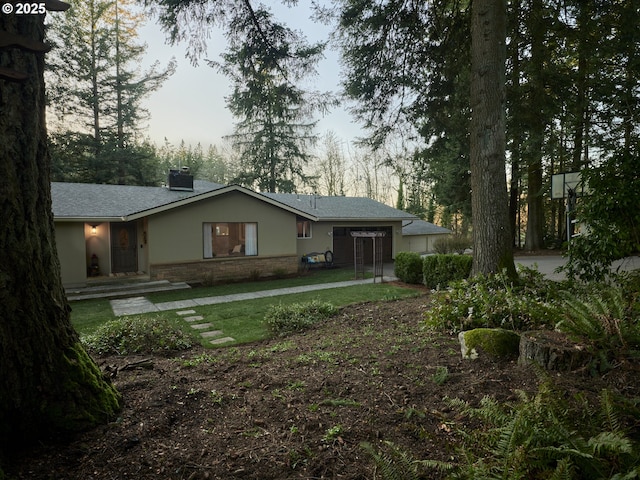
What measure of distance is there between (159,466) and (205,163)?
3550 centimetres

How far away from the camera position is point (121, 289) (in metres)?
9.62

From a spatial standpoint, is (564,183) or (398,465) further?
(564,183)

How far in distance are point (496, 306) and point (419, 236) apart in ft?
55.8

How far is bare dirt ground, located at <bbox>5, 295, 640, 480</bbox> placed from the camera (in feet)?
5.77

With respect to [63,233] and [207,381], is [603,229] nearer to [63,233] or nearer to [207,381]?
[207,381]

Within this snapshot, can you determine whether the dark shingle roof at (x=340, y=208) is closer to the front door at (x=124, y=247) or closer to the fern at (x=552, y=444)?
the front door at (x=124, y=247)

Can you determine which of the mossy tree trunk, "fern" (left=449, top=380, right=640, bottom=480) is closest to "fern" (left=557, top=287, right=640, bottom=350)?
"fern" (left=449, top=380, right=640, bottom=480)

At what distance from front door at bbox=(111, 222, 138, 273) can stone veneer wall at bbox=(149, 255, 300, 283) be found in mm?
2154

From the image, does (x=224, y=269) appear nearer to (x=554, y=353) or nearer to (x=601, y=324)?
(x=554, y=353)

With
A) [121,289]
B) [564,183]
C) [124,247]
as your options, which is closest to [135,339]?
[121,289]

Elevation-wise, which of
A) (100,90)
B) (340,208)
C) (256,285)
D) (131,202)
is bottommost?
(256,285)

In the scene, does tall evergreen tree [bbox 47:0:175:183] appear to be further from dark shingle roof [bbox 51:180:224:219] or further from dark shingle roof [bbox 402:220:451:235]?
dark shingle roof [bbox 402:220:451:235]

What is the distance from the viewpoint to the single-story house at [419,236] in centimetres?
1967

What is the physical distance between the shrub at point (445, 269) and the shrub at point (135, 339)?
651 cm
